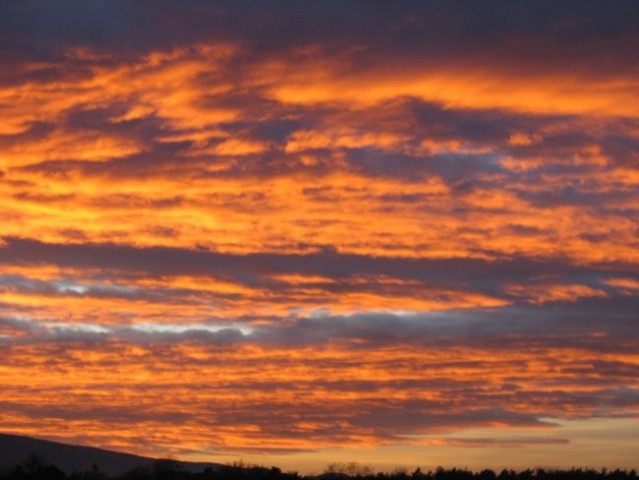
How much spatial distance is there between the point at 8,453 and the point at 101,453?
6.20m

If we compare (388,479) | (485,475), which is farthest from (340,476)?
(485,475)

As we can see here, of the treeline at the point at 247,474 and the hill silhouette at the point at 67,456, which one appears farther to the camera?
the hill silhouette at the point at 67,456

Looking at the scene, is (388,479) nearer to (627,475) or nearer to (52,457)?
(627,475)

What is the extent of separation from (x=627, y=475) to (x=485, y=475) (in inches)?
203

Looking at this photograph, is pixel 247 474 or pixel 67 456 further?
pixel 67 456

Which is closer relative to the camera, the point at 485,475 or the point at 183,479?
the point at 183,479

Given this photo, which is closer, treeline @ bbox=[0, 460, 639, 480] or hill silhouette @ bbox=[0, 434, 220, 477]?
treeline @ bbox=[0, 460, 639, 480]

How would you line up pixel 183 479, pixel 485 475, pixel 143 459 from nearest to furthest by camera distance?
pixel 183 479
pixel 485 475
pixel 143 459

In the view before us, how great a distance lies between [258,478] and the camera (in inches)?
1544

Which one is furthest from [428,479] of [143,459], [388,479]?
[143,459]

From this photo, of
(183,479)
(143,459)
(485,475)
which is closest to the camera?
(183,479)

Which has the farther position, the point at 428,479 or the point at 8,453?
the point at 8,453

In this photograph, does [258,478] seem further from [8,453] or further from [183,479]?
[8,453]

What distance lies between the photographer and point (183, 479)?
38406 mm
